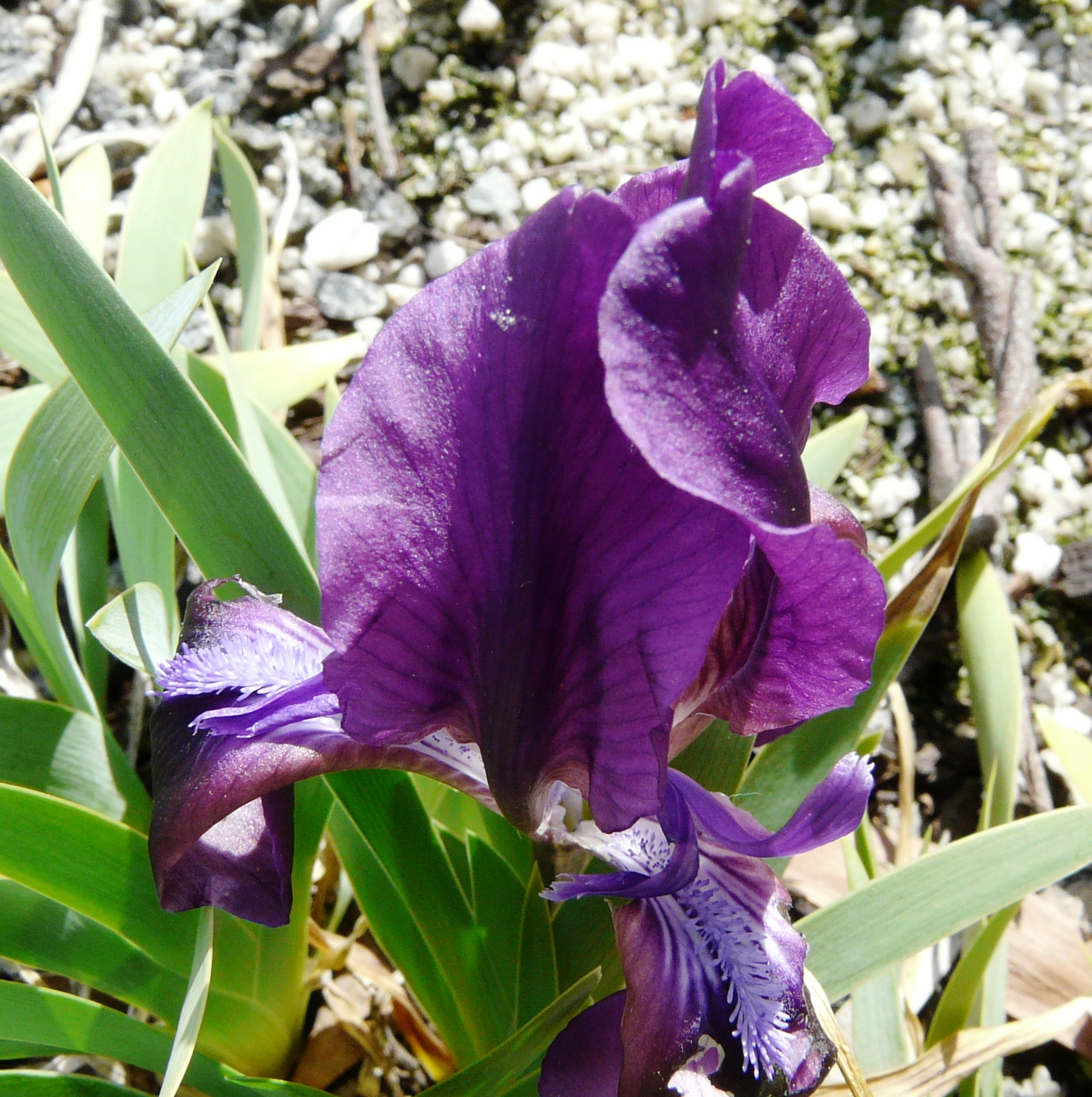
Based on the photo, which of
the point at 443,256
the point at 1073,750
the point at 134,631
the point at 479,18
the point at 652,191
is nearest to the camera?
the point at 652,191

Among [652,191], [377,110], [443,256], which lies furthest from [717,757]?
[377,110]

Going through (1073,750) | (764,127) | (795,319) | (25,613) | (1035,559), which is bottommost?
(1073,750)

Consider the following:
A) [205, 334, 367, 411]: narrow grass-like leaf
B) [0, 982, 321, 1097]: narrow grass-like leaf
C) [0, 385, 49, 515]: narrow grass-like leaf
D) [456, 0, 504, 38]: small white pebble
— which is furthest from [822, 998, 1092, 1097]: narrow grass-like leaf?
[456, 0, 504, 38]: small white pebble

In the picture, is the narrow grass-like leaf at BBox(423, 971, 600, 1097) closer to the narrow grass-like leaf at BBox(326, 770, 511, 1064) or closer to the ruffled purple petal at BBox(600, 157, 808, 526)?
the narrow grass-like leaf at BBox(326, 770, 511, 1064)

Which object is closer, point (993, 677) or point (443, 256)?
point (993, 677)

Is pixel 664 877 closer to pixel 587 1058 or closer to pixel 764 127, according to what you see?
pixel 587 1058

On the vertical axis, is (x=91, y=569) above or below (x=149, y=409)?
below

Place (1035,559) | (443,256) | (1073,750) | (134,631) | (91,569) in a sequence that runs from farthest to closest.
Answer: (443,256), (1035,559), (1073,750), (91,569), (134,631)

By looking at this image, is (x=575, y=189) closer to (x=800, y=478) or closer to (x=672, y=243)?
(x=672, y=243)
